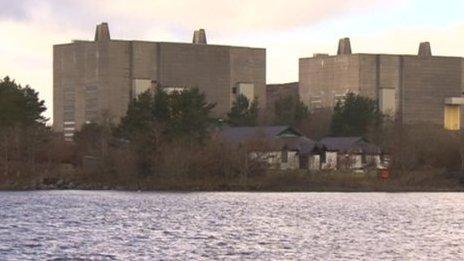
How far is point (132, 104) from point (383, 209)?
4498cm

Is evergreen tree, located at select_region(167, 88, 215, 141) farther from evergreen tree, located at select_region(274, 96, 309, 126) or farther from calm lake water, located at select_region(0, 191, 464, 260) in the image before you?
evergreen tree, located at select_region(274, 96, 309, 126)

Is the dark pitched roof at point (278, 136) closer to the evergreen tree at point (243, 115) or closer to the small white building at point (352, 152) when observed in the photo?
the small white building at point (352, 152)

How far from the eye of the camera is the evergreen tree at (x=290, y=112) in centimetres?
17962

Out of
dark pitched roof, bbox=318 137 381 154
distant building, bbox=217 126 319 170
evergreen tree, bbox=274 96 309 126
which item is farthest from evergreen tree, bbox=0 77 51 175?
evergreen tree, bbox=274 96 309 126

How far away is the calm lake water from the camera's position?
43.7m

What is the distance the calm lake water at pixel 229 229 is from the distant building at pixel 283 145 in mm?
35895

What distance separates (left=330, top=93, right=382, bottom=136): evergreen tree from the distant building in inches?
476

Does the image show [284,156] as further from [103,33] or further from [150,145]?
[103,33]

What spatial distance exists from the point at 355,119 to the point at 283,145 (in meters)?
21.4

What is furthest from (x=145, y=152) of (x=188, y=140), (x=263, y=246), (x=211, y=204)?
(x=263, y=246)

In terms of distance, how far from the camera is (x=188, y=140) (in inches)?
4513

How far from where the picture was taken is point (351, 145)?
5290 inches

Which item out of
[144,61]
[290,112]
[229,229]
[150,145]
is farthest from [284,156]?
[229,229]

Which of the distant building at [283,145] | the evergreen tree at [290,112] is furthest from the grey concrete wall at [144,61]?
the distant building at [283,145]
